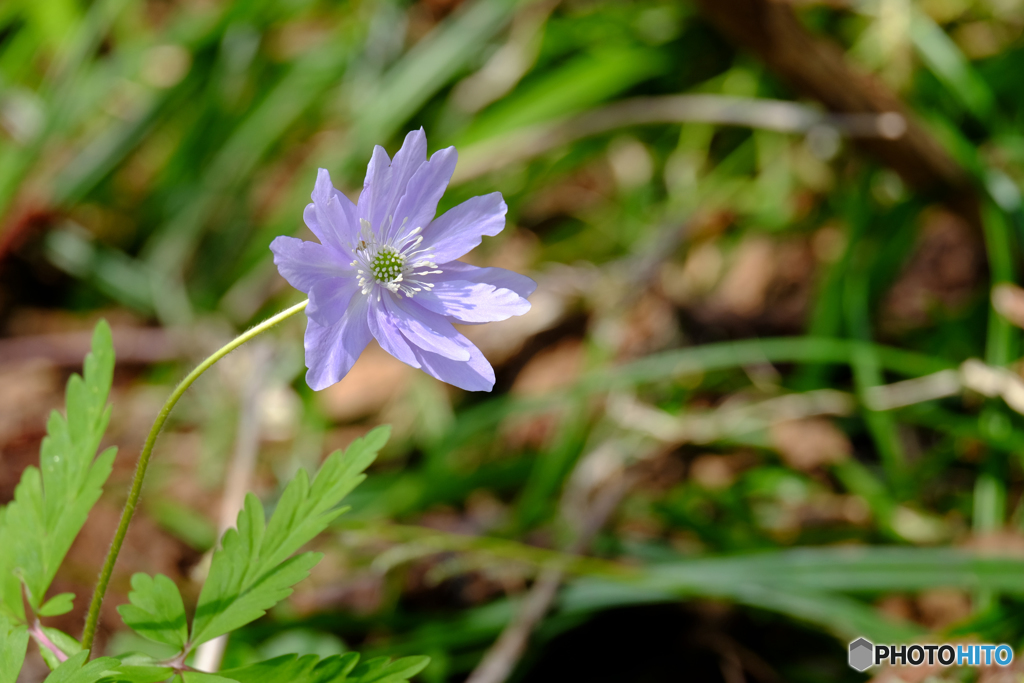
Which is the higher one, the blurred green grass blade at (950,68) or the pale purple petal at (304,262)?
the blurred green grass blade at (950,68)

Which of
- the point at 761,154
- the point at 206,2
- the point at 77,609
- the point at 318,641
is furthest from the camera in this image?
the point at 206,2

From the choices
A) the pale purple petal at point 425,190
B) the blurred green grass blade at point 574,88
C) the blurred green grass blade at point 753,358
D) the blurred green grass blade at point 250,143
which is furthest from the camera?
the blurred green grass blade at point 250,143

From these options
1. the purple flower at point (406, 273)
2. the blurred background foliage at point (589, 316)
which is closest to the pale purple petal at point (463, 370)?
the purple flower at point (406, 273)

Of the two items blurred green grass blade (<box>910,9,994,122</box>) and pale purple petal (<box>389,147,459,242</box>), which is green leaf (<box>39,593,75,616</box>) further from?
blurred green grass blade (<box>910,9,994,122</box>)

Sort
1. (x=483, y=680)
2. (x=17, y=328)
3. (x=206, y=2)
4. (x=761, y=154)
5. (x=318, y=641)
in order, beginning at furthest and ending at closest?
(x=206, y=2)
(x=17, y=328)
(x=761, y=154)
(x=318, y=641)
(x=483, y=680)

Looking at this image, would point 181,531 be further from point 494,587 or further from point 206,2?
point 206,2

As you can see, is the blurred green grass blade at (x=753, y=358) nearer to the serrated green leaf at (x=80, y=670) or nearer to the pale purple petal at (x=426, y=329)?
the pale purple petal at (x=426, y=329)

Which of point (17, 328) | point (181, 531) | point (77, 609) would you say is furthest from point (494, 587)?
point (17, 328)
